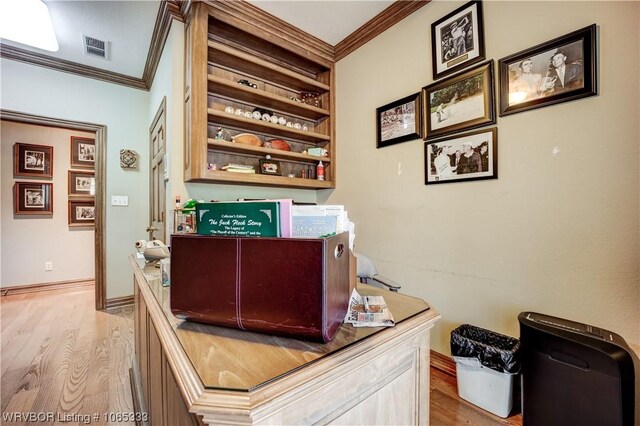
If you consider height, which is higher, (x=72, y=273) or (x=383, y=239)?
(x=383, y=239)

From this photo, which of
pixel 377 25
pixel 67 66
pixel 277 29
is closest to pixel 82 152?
pixel 67 66

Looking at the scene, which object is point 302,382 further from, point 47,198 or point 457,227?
point 47,198

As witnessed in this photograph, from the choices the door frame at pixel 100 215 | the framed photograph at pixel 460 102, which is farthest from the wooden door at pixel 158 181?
the framed photograph at pixel 460 102

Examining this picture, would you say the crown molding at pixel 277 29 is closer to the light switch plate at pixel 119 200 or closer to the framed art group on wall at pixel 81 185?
the light switch plate at pixel 119 200

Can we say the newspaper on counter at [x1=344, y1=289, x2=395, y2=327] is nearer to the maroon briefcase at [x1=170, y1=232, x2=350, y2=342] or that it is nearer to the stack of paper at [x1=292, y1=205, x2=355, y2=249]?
the maroon briefcase at [x1=170, y1=232, x2=350, y2=342]

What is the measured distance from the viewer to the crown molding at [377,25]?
6.41ft

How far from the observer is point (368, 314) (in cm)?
67

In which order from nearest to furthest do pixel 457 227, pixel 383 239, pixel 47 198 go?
1. pixel 457 227
2. pixel 383 239
3. pixel 47 198

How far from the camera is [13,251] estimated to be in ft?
11.7

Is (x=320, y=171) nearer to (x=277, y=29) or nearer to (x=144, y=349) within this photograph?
(x=277, y=29)

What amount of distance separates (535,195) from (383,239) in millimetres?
1059

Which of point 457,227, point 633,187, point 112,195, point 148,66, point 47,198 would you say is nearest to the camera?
point 633,187

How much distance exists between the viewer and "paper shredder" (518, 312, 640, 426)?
955 millimetres

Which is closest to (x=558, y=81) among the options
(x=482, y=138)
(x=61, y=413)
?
(x=482, y=138)
